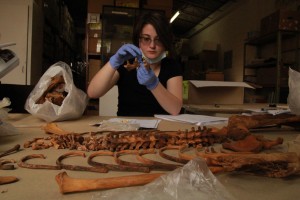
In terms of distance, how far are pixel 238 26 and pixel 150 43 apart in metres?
4.69

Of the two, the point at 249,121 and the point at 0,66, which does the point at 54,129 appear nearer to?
the point at 0,66

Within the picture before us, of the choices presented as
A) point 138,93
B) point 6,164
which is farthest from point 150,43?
point 6,164

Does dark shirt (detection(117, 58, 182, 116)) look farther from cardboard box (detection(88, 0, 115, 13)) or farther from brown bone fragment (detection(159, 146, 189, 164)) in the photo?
cardboard box (detection(88, 0, 115, 13))

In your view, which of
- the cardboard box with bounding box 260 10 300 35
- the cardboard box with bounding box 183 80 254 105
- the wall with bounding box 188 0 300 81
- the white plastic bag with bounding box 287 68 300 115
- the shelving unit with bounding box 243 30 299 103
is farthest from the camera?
the wall with bounding box 188 0 300 81

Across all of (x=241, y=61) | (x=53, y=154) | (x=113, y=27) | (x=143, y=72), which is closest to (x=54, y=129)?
(x=53, y=154)

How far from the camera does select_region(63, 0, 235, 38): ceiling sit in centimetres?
596

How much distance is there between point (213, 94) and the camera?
7.63ft

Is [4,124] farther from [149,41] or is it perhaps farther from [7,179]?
[149,41]

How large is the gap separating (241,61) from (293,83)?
4469mm

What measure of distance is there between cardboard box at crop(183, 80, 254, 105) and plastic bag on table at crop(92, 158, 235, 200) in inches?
73.3

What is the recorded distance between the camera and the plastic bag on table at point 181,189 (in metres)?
0.32

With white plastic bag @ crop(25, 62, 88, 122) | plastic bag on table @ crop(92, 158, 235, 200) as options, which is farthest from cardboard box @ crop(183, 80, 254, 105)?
plastic bag on table @ crop(92, 158, 235, 200)

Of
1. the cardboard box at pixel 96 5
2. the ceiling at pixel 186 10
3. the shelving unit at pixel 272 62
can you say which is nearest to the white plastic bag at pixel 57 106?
the shelving unit at pixel 272 62

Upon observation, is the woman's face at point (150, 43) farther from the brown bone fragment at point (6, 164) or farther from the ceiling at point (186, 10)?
the ceiling at point (186, 10)
